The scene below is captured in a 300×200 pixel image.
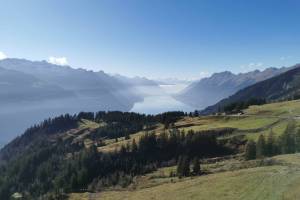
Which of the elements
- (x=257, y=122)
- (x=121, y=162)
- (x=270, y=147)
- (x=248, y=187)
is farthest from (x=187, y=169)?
(x=257, y=122)

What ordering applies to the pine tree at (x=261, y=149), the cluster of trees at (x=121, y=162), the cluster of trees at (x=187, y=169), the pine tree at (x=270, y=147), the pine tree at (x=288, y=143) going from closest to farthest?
1. the cluster of trees at (x=187, y=169)
2. the pine tree at (x=288, y=143)
3. the pine tree at (x=261, y=149)
4. the pine tree at (x=270, y=147)
5. the cluster of trees at (x=121, y=162)

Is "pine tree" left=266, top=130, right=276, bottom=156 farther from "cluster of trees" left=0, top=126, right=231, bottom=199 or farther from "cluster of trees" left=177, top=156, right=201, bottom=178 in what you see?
"cluster of trees" left=0, top=126, right=231, bottom=199

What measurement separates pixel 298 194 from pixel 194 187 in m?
20.9

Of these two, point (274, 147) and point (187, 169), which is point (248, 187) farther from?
point (274, 147)

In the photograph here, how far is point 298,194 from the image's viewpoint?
43.2m

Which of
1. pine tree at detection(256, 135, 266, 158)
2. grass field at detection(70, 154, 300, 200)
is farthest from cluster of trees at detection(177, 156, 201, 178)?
grass field at detection(70, 154, 300, 200)

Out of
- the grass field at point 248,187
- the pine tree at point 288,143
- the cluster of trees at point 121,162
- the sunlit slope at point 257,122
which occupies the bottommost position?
the cluster of trees at point 121,162

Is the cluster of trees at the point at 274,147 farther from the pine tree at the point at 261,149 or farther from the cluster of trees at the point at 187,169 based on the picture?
the cluster of trees at the point at 187,169

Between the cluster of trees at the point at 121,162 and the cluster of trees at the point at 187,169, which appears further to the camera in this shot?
the cluster of trees at the point at 121,162

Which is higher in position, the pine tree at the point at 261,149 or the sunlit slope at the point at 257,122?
the sunlit slope at the point at 257,122

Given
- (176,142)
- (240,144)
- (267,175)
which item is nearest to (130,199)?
(267,175)

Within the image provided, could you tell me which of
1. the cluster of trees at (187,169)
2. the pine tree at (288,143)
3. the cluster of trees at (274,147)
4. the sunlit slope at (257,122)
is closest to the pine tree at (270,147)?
the cluster of trees at (274,147)

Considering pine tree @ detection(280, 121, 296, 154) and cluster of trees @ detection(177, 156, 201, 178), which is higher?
pine tree @ detection(280, 121, 296, 154)

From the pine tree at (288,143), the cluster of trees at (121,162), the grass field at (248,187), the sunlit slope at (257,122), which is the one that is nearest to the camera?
the grass field at (248,187)
